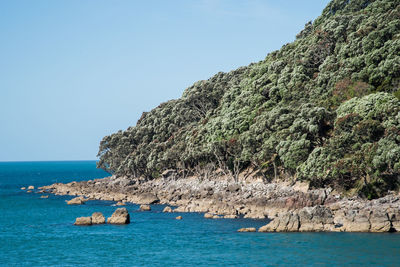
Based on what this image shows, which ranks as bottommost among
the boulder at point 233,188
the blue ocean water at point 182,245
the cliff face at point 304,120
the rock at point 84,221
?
the blue ocean water at point 182,245

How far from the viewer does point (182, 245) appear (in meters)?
53.9

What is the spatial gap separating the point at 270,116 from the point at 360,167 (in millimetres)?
25103

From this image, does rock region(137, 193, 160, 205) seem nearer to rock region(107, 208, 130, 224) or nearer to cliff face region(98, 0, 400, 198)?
cliff face region(98, 0, 400, 198)

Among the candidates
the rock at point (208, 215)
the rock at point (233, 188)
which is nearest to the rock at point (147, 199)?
the rock at point (233, 188)

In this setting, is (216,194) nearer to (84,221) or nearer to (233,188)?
(233,188)

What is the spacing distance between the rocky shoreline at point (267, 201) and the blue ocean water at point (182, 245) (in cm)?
225

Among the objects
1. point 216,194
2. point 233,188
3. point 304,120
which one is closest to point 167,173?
point 216,194

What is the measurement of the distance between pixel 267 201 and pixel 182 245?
2278cm

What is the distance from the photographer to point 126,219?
68438 mm

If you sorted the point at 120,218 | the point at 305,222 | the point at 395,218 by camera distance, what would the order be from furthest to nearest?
the point at 120,218
the point at 305,222
the point at 395,218

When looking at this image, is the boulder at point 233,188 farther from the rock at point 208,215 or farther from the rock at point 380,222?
the rock at point 380,222

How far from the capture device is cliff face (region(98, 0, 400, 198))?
6400 cm

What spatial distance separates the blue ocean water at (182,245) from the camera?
45.3 metres

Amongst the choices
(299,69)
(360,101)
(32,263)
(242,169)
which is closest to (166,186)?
(242,169)
